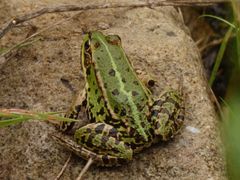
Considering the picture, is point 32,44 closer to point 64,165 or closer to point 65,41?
point 65,41

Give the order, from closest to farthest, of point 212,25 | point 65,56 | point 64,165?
point 64,165, point 65,56, point 212,25

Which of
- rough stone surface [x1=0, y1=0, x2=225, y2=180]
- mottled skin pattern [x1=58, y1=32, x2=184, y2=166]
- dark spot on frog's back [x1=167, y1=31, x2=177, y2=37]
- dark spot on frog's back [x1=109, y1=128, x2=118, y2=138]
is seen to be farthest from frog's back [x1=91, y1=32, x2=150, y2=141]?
dark spot on frog's back [x1=167, y1=31, x2=177, y2=37]

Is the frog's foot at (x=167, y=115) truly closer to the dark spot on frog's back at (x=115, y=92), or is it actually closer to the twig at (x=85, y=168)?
the dark spot on frog's back at (x=115, y=92)

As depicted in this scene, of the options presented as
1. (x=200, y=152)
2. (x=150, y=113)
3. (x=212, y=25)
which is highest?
(x=150, y=113)

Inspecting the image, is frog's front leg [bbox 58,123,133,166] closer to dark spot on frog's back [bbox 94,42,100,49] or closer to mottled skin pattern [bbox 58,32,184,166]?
mottled skin pattern [bbox 58,32,184,166]

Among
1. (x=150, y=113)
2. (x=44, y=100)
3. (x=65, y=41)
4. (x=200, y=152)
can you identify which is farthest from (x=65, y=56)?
(x=200, y=152)

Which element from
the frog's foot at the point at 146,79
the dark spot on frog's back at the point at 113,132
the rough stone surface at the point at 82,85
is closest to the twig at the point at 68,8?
the rough stone surface at the point at 82,85
